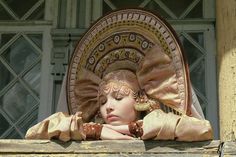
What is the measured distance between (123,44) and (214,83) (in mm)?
861

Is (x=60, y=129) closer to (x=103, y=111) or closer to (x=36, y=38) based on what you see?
(x=103, y=111)

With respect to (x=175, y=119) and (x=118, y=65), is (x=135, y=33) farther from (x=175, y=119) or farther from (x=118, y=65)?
(x=175, y=119)

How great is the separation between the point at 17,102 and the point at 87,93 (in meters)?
0.92

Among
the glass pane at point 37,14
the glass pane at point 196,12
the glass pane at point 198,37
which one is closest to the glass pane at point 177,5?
the glass pane at point 196,12

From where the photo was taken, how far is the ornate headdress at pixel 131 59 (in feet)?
7.93

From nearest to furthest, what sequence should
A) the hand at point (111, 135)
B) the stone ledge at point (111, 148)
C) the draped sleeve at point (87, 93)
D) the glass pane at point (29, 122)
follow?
1. the stone ledge at point (111, 148)
2. the hand at point (111, 135)
3. the draped sleeve at point (87, 93)
4. the glass pane at point (29, 122)

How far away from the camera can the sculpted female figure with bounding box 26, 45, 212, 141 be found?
6.97ft

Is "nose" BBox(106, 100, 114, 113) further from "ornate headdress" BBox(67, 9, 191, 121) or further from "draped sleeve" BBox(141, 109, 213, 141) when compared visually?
"draped sleeve" BBox(141, 109, 213, 141)

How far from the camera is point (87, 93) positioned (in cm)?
259

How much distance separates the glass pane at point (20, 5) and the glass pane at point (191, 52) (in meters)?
0.80

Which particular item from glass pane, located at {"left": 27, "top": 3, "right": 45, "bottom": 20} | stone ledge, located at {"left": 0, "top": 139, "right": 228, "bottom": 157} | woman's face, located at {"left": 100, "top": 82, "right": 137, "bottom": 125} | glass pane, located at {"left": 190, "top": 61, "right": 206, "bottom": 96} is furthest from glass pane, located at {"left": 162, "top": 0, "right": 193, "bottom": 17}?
stone ledge, located at {"left": 0, "top": 139, "right": 228, "bottom": 157}

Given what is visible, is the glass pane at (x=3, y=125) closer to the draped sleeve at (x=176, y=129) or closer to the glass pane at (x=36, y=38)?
the glass pane at (x=36, y=38)

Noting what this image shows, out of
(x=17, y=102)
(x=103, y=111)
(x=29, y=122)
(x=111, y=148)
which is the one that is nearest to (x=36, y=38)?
(x=17, y=102)

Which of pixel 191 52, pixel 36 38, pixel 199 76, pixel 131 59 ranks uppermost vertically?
pixel 36 38
